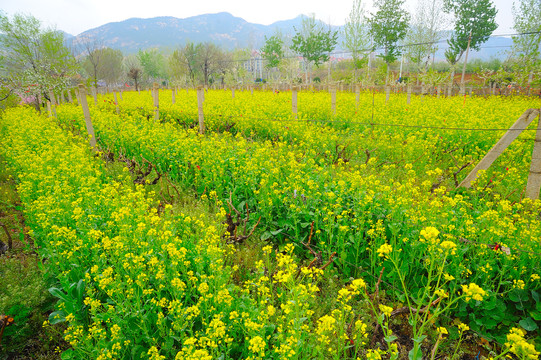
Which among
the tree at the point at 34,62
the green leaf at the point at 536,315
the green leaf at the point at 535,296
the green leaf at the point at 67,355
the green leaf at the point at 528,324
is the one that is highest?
the tree at the point at 34,62

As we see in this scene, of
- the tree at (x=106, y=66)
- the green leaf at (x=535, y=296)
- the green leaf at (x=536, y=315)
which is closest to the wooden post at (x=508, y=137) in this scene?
the green leaf at (x=535, y=296)

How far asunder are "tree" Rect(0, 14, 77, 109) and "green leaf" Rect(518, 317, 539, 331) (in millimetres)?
14537

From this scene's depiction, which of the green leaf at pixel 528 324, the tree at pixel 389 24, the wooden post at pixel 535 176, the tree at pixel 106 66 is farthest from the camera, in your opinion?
the tree at pixel 106 66

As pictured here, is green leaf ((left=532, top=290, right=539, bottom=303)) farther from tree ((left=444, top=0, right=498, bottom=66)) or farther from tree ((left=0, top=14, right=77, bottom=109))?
tree ((left=444, top=0, right=498, bottom=66))

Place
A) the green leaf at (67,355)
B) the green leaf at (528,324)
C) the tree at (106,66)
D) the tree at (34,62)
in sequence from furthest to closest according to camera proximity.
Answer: the tree at (106,66) < the tree at (34,62) < the green leaf at (528,324) < the green leaf at (67,355)

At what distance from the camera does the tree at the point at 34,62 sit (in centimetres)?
1516

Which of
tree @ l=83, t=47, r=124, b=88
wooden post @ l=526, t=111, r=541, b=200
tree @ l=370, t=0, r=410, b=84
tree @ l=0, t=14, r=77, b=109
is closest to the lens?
wooden post @ l=526, t=111, r=541, b=200

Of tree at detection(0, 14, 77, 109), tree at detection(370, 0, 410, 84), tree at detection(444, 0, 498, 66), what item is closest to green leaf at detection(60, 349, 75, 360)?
tree at detection(0, 14, 77, 109)

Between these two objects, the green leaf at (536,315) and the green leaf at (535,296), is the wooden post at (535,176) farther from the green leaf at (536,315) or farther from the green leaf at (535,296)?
the green leaf at (536,315)

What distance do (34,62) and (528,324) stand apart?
2497cm

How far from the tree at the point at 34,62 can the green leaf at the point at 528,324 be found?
47.7 feet

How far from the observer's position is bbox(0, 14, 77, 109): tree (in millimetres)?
15164

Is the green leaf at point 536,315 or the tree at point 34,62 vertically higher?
the tree at point 34,62

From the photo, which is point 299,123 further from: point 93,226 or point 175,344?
point 175,344
